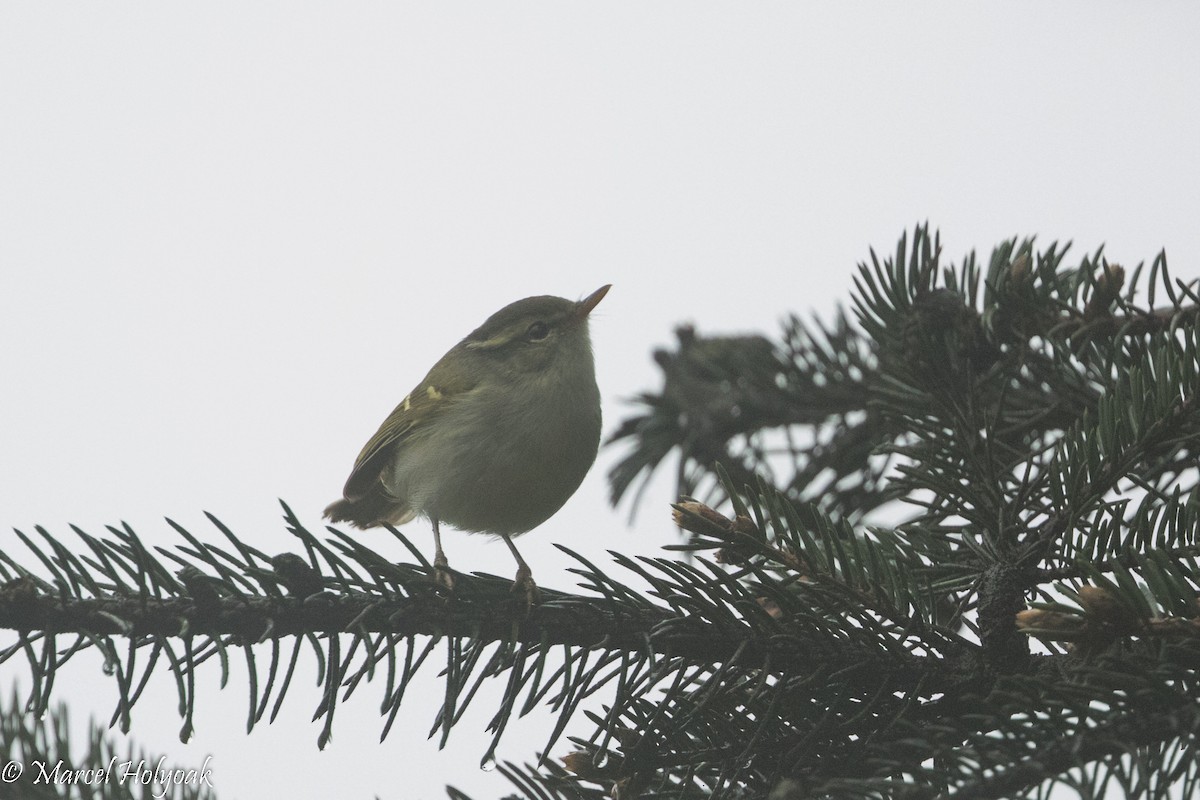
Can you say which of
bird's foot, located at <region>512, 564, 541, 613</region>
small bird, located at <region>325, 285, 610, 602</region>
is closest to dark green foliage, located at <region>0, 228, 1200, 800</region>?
bird's foot, located at <region>512, 564, 541, 613</region>

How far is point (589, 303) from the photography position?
12.3 ft

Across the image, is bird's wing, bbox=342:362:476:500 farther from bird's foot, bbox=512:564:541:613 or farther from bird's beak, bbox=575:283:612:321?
bird's foot, bbox=512:564:541:613

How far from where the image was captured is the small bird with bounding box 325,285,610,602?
10.0 ft

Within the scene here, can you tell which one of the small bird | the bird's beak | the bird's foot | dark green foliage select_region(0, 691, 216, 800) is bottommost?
dark green foliage select_region(0, 691, 216, 800)

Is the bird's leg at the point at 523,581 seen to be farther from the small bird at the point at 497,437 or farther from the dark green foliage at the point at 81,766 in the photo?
the dark green foliage at the point at 81,766

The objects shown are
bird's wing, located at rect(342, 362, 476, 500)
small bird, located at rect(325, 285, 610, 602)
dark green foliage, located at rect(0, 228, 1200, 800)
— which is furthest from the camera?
bird's wing, located at rect(342, 362, 476, 500)

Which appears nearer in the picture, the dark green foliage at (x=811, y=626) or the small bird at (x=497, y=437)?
the dark green foliage at (x=811, y=626)

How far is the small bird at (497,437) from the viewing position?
3.06m

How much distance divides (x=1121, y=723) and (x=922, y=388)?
90 cm

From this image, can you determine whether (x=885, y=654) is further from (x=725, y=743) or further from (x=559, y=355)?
(x=559, y=355)

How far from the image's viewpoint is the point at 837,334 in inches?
115

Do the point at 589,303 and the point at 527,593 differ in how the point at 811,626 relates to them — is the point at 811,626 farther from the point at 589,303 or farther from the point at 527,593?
the point at 589,303

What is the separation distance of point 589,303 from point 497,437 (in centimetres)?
84

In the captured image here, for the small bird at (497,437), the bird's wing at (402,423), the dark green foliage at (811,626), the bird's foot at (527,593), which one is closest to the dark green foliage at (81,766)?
the dark green foliage at (811,626)
